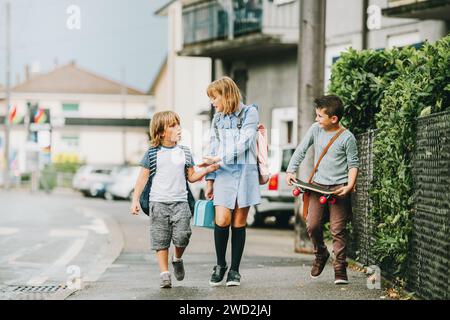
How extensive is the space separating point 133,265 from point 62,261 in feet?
4.32

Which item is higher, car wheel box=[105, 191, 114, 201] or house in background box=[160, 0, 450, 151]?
house in background box=[160, 0, 450, 151]

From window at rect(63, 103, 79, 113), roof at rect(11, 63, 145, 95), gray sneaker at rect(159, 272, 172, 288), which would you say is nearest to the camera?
gray sneaker at rect(159, 272, 172, 288)

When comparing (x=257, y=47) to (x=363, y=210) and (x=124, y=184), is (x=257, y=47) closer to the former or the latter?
(x=124, y=184)

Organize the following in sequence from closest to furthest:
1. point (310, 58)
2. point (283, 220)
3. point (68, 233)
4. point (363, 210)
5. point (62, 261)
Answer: point (363, 210) → point (62, 261) → point (310, 58) → point (68, 233) → point (283, 220)

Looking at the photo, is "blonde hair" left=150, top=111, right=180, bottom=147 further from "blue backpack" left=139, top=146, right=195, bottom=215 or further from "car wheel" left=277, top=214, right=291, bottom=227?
"car wheel" left=277, top=214, right=291, bottom=227

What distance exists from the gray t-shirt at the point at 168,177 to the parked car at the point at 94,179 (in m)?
32.5

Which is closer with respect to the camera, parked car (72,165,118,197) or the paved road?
the paved road

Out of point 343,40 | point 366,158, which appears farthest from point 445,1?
point 366,158

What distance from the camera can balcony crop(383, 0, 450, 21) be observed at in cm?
1869

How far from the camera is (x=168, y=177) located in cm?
800

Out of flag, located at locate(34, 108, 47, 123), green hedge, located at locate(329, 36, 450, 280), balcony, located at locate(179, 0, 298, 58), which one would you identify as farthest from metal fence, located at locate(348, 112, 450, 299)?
flag, located at locate(34, 108, 47, 123)

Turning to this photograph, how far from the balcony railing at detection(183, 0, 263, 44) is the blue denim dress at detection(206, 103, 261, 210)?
2051cm

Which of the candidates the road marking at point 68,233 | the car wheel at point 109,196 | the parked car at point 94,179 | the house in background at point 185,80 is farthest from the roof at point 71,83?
the road marking at point 68,233

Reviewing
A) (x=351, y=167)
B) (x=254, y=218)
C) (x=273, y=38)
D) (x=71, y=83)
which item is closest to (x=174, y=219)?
(x=351, y=167)
